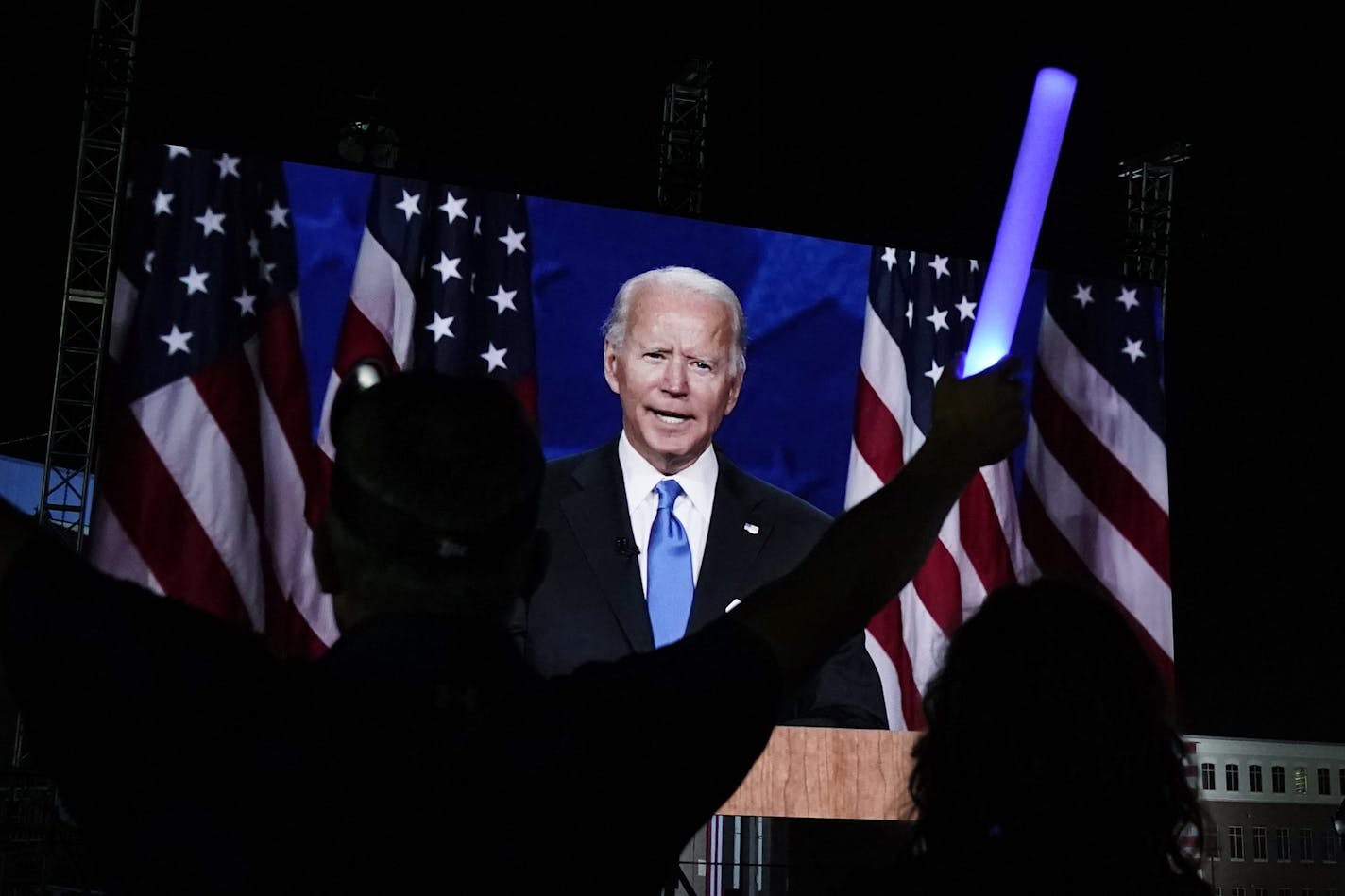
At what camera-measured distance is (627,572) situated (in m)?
5.46

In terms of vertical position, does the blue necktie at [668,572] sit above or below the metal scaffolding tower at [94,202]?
below

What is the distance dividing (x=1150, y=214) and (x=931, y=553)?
6.54ft

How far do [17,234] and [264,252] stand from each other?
5108 millimetres

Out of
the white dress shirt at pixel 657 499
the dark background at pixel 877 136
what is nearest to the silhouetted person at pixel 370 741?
the white dress shirt at pixel 657 499

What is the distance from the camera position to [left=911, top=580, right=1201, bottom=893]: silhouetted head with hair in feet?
3.68

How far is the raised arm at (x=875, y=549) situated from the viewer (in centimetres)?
80

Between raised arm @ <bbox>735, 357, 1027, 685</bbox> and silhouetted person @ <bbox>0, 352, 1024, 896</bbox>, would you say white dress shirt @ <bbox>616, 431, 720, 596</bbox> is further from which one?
silhouetted person @ <bbox>0, 352, 1024, 896</bbox>

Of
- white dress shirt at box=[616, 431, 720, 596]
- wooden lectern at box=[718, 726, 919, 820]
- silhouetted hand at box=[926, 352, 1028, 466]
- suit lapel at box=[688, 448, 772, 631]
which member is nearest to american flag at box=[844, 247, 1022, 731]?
suit lapel at box=[688, 448, 772, 631]

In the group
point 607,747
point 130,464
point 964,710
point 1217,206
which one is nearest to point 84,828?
point 607,747

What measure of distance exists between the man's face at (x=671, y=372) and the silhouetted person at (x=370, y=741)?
481cm

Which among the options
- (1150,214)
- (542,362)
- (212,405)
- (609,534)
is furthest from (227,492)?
(1150,214)

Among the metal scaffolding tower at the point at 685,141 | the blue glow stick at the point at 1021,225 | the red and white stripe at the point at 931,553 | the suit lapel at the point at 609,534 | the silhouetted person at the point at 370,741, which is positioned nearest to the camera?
the silhouetted person at the point at 370,741

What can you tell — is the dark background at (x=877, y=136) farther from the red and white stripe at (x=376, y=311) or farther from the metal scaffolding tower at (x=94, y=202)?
the red and white stripe at (x=376, y=311)

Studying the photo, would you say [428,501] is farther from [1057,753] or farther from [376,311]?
[376,311]
